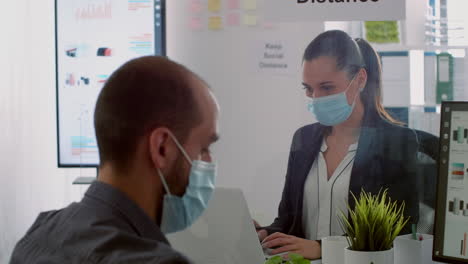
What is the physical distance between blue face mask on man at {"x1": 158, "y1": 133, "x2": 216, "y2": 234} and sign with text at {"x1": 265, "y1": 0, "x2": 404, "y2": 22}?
1587 mm

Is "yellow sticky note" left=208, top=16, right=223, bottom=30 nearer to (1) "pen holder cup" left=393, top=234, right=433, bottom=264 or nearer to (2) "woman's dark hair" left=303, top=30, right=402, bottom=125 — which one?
(2) "woman's dark hair" left=303, top=30, right=402, bottom=125

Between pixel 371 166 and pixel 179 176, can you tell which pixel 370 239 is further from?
A: pixel 371 166

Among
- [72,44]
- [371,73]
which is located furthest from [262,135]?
[72,44]

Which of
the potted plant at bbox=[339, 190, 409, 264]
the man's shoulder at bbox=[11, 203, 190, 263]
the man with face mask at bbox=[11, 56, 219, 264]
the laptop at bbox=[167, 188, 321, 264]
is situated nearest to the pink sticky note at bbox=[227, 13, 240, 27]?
the laptop at bbox=[167, 188, 321, 264]

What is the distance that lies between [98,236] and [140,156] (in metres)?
0.30

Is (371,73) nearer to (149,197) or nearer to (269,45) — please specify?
(269,45)

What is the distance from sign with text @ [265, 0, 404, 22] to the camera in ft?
10.3

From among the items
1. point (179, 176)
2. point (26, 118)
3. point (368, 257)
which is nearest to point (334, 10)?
point (368, 257)

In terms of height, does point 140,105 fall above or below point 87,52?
below

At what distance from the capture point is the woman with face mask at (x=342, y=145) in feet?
10.3

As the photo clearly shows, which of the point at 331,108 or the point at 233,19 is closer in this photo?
the point at 331,108

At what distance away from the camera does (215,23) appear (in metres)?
3.35

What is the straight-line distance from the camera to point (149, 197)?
4.87 feet

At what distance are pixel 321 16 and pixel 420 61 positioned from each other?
1.55 ft
